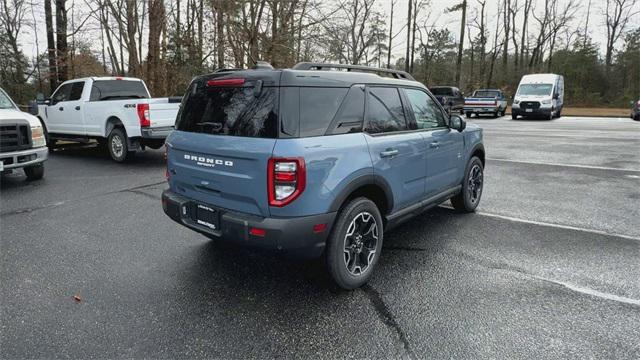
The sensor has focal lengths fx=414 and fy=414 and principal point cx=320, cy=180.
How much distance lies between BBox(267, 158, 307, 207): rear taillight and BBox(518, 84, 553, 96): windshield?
25557mm

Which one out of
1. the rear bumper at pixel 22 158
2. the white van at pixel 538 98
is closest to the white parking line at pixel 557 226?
the rear bumper at pixel 22 158

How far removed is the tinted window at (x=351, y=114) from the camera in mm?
3340

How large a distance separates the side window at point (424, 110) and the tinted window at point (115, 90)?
323 inches

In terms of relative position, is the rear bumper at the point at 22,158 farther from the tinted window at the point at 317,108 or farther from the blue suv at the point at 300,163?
the tinted window at the point at 317,108

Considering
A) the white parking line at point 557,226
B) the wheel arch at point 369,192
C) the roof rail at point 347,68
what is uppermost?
the roof rail at point 347,68

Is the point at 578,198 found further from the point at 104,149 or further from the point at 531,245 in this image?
the point at 104,149

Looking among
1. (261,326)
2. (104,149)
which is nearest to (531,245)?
(261,326)

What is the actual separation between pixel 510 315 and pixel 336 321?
4.27ft

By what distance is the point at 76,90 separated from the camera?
10445mm

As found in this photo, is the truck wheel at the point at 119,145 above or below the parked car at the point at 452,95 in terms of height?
below

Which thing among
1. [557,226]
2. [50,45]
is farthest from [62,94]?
[557,226]

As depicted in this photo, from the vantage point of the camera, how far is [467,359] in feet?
8.48

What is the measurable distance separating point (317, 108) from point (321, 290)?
59.2 inches

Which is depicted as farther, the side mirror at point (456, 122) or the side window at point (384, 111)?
the side mirror at point (456, 122)
